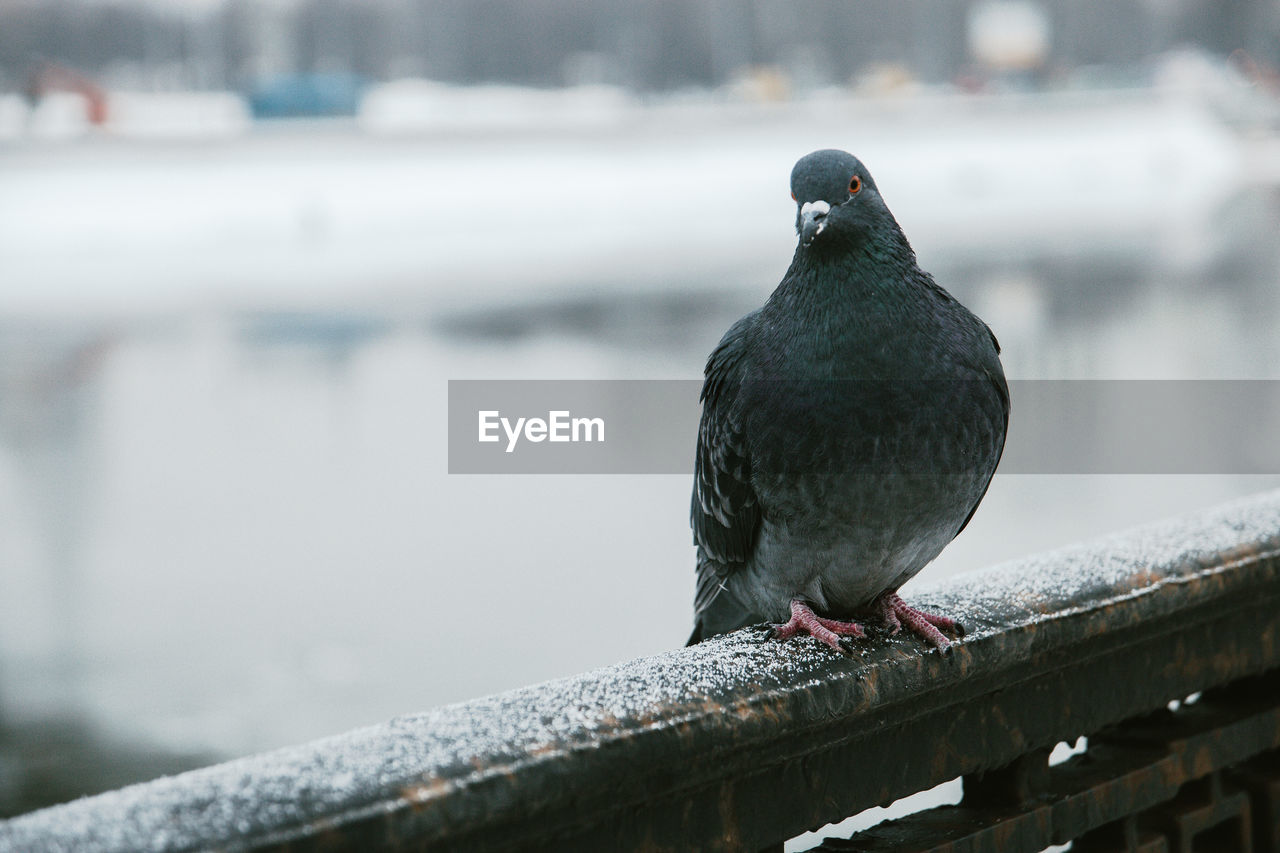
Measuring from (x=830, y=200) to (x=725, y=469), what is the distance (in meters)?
0.30

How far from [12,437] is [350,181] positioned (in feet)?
35.7

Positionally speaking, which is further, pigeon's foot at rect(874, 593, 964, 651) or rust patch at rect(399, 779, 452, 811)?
pigeon's foot at rect(874, 593, 964, 651)

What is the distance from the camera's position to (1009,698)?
1.08 m

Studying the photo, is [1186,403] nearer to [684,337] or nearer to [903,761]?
[684,337]

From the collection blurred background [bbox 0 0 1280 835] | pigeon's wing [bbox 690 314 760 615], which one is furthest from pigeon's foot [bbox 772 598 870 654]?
blurred background [bbox 0 0 1280 835]

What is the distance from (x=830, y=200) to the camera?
4.15ft

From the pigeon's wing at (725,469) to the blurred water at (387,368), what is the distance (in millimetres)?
1711

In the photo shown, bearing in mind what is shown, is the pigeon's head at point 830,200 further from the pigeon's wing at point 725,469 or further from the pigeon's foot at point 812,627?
the pigeon's foot at point 812,627

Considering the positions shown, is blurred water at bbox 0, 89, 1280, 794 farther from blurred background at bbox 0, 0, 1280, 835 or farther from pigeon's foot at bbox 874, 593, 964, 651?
pigeon's foot at bbox 874, 593, 964, 651

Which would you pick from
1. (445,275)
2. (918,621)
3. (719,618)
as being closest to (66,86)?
(445,275)

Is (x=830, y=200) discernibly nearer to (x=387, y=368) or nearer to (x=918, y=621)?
(x=918, y=621)

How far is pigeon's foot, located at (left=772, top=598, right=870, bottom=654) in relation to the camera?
3.96 ft

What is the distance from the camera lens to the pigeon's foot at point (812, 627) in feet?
3.96

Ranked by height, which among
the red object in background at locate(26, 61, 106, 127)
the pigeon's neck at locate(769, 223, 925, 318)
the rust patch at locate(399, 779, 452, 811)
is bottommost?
the rust patch at locate(399, 779, 452, 811)
